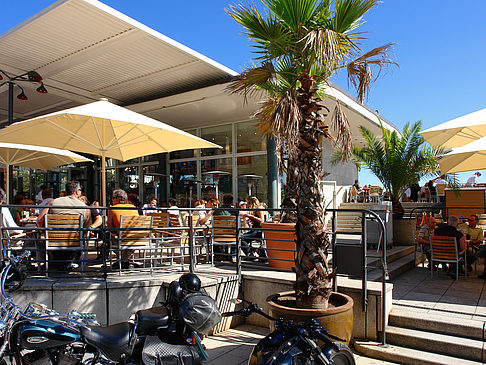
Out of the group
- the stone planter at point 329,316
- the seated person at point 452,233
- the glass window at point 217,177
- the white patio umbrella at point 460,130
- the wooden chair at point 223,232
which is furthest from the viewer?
the glass window at point 217,177

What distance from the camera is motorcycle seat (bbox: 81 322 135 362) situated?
98.7 inches

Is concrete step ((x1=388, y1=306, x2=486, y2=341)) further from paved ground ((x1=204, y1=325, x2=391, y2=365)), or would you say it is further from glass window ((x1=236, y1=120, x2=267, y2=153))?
glass window ((x1=236, y1=120, x2=267, y2=153))

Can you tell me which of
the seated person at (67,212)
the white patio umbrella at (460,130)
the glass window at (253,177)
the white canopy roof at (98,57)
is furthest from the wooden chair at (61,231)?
the glass window at (253,177)

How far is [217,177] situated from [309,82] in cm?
1106

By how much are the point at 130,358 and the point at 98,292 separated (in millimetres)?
2145

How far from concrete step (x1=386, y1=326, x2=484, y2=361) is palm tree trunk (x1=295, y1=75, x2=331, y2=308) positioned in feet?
3.91

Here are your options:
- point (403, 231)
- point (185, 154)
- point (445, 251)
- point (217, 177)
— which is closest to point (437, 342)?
point (445, 251)

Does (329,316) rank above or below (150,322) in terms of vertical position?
below

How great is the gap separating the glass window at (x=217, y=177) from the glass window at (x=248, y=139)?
0.83 metres

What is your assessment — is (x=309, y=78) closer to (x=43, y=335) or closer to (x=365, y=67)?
(x=365, y=67)

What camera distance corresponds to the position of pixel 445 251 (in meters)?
6.15

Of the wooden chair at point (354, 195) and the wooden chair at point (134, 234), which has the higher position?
the wooden chair at point (354, 195)

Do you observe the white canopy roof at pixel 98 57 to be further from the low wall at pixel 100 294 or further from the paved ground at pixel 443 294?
the paved ground at pixel 443 294

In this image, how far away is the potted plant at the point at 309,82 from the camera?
373cm
